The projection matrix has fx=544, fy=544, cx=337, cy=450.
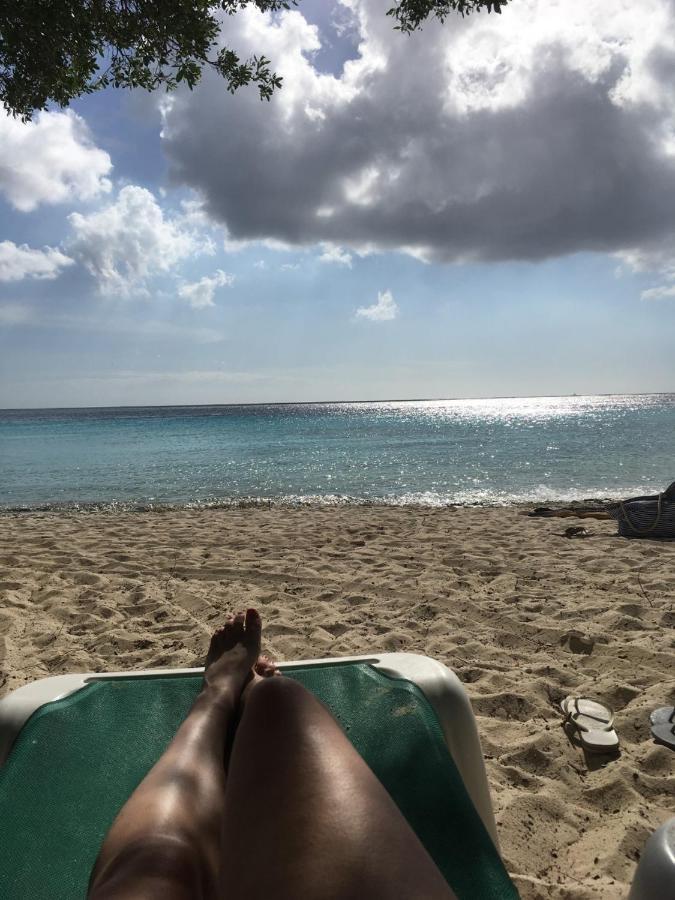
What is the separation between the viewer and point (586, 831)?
1.82 metres

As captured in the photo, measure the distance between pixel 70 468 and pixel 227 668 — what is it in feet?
59.7

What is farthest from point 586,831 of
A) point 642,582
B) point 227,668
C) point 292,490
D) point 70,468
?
point 70,468

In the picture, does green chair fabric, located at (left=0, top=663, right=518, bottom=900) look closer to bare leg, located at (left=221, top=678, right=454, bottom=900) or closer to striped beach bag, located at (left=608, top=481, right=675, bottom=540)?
bare leg, located at (left=221, top=678, right=454, bottom=900)

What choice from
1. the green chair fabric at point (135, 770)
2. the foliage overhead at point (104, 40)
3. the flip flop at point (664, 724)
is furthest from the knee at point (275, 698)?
the foliage overhead at point (104, 40)

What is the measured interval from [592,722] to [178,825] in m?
1.84

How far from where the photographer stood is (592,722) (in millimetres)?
2311

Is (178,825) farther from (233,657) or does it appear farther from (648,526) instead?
(648,526)

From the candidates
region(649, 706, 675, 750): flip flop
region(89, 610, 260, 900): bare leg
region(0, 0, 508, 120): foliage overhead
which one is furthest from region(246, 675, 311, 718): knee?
region(0, 0, 508, 120): foliage overhead

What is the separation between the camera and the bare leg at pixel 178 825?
1.02m

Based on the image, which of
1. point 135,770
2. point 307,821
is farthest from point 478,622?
point 307,821

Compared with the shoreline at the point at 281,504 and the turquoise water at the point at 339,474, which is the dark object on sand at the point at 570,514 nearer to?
the shoreline at the point at 281,504

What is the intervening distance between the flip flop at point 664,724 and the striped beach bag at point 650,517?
3988 mm

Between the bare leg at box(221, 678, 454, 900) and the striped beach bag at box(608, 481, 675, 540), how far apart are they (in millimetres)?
5890

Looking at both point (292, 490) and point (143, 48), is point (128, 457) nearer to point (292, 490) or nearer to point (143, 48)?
point (292, 490)
